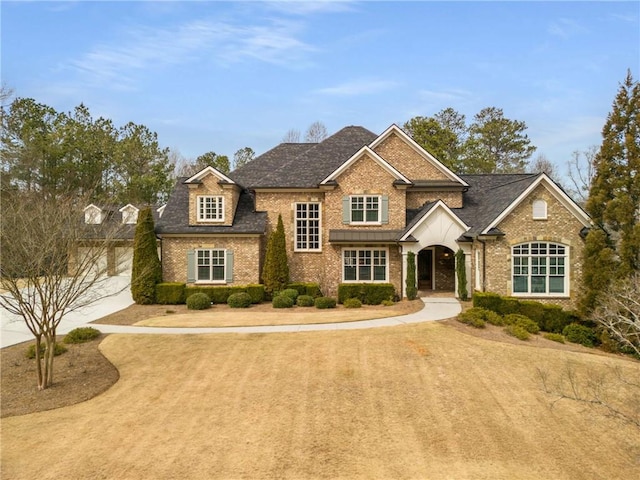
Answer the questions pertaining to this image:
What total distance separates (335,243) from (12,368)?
15866mm

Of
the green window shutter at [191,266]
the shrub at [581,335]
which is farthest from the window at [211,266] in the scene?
the shrub at [581,335]

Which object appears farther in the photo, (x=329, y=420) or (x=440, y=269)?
(x=440, y=269)

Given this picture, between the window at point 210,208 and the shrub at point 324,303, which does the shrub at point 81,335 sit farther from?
the shrub at point 324,303

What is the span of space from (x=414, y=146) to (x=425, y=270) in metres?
8.00

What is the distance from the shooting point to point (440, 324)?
56.6 feet

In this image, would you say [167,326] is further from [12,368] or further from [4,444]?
[4,444]

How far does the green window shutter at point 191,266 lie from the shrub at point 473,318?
50.3 feet

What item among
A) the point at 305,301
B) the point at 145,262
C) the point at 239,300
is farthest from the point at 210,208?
the point at 305,301

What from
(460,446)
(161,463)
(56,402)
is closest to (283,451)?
(161,463)

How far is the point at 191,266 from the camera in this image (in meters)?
24.7

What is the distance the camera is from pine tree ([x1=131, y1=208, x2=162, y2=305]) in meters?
23.5

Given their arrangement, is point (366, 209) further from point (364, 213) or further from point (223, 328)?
point (223, 328)

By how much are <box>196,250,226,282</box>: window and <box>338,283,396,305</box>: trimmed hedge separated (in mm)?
7360

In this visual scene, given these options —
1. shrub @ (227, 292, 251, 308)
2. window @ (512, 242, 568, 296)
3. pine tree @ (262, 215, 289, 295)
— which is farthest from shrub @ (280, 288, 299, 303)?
window @ (512, 242, 568, 296)
